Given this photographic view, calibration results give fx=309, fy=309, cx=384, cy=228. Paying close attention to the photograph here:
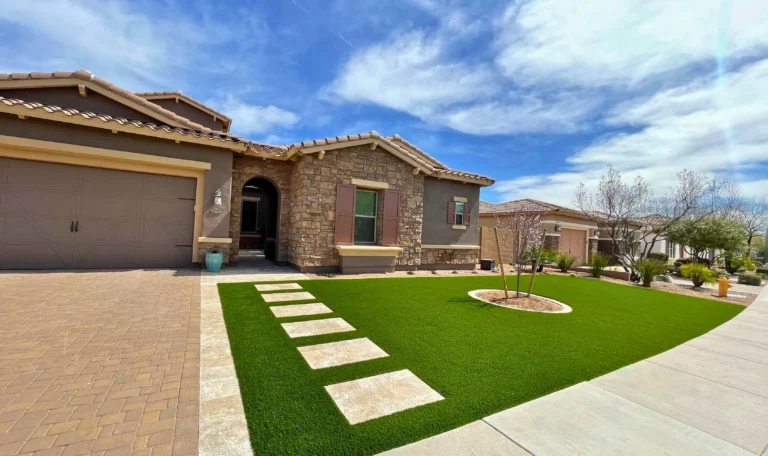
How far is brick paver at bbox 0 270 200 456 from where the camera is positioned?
2.14m

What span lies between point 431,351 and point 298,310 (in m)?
2.61

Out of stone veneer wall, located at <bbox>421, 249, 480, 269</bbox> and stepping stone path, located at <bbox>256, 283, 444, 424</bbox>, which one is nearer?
stepping stone path, located at <bbox>256, 283, 444, 424</bbox>

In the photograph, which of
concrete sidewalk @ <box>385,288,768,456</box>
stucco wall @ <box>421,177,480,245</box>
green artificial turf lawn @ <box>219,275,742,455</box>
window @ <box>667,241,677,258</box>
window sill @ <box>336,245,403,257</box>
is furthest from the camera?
window @ <box>667,241,677,258</box>

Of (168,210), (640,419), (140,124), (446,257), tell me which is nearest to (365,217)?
(446,257)

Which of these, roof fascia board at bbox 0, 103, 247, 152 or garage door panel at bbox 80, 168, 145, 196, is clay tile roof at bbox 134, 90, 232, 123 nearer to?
roof fascia board at bbox 0, 103, 247, 152

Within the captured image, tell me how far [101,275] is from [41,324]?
3.96 metres

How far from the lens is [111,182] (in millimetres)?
8320

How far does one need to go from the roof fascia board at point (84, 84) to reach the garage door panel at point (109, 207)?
2.52 meters

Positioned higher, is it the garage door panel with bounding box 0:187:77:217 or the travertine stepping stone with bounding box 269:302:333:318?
the garage door panel with bounding box 0:187:77:217

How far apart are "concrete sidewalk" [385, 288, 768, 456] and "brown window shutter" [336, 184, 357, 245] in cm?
765

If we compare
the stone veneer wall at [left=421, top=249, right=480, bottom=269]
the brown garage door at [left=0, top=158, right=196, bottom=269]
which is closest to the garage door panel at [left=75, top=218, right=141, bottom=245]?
the brown garage door at [left=0, top=158, right=196, bottom=269]

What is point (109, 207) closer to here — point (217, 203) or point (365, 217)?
point (217, 203)

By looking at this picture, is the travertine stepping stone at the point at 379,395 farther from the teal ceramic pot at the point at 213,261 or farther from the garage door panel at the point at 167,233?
the garage door panel at the point at 167,233

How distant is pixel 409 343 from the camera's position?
13.8ft
